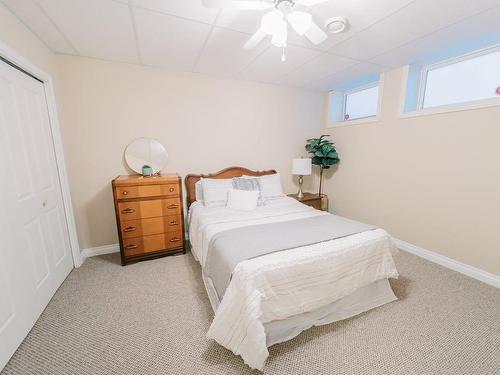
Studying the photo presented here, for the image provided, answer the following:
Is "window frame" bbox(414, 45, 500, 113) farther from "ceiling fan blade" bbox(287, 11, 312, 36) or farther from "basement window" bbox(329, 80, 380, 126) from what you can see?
"ceiling fan blade" bbox(287, 11, 312, 36)

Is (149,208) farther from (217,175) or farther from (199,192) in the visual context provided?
(217,175)

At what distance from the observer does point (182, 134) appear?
2973 mm

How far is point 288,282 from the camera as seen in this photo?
4.75 ft

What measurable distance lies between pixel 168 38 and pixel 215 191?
1659mm

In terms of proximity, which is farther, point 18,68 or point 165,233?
point 165,233

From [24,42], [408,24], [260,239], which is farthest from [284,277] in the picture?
[24,42]

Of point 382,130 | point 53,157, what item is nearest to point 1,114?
point 53,157

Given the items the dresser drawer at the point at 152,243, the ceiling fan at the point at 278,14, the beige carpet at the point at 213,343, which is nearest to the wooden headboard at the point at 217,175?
the dresser drawer at the point at 152,243

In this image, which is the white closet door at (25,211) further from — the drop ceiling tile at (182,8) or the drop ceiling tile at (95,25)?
the drop ceiling tile at (182,8)

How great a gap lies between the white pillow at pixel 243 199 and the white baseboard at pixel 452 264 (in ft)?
6.67

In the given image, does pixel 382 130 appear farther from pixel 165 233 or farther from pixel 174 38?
pixel 165 233

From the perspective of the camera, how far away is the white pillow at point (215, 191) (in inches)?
109

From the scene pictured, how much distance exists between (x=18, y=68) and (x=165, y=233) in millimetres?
1942

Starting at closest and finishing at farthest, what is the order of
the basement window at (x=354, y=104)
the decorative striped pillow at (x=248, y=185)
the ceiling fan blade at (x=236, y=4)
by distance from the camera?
the ceiling fan blade at (x=236, y=4) < the decorative striped pillow at (x=248, y=185) < the basement window at (x=354, y=104)
